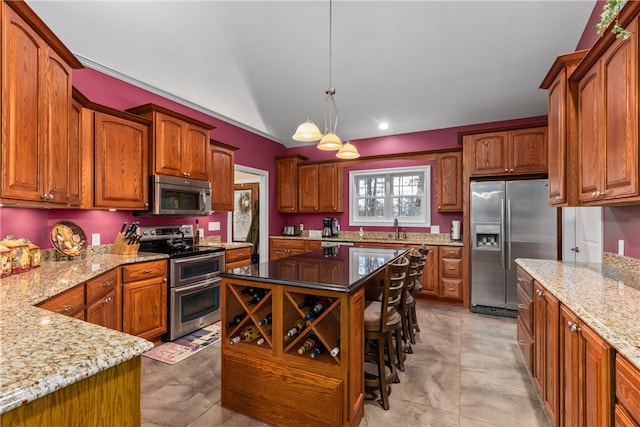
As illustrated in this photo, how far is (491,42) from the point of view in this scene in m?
2.89

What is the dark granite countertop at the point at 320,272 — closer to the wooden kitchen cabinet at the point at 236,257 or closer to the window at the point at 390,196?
the wooden kitchen cabinet at the point at 236,257

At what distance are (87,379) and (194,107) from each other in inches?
157

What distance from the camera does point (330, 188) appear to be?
5.58 metres

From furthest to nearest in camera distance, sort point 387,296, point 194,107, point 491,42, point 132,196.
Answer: point 194,107
point 132,196
point 491,42
point 387,296

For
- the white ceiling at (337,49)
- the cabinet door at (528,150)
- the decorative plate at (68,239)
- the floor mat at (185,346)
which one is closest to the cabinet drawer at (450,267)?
the cabinet door at (528,150)

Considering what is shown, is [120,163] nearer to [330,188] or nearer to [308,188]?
[308,188]

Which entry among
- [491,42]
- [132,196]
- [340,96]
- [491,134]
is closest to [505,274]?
[491,134]

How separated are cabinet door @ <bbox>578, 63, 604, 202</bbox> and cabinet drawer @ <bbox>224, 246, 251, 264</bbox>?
348 cm

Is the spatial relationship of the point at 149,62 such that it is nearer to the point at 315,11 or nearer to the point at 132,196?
the point at 132,196

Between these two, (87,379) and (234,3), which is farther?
(234,3)

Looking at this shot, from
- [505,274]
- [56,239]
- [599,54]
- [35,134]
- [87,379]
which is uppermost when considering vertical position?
[599,54]

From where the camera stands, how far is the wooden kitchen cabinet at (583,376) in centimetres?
112

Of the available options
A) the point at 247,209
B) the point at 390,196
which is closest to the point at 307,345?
the point at 390,196

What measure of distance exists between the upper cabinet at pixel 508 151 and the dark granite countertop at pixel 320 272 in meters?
2.38
